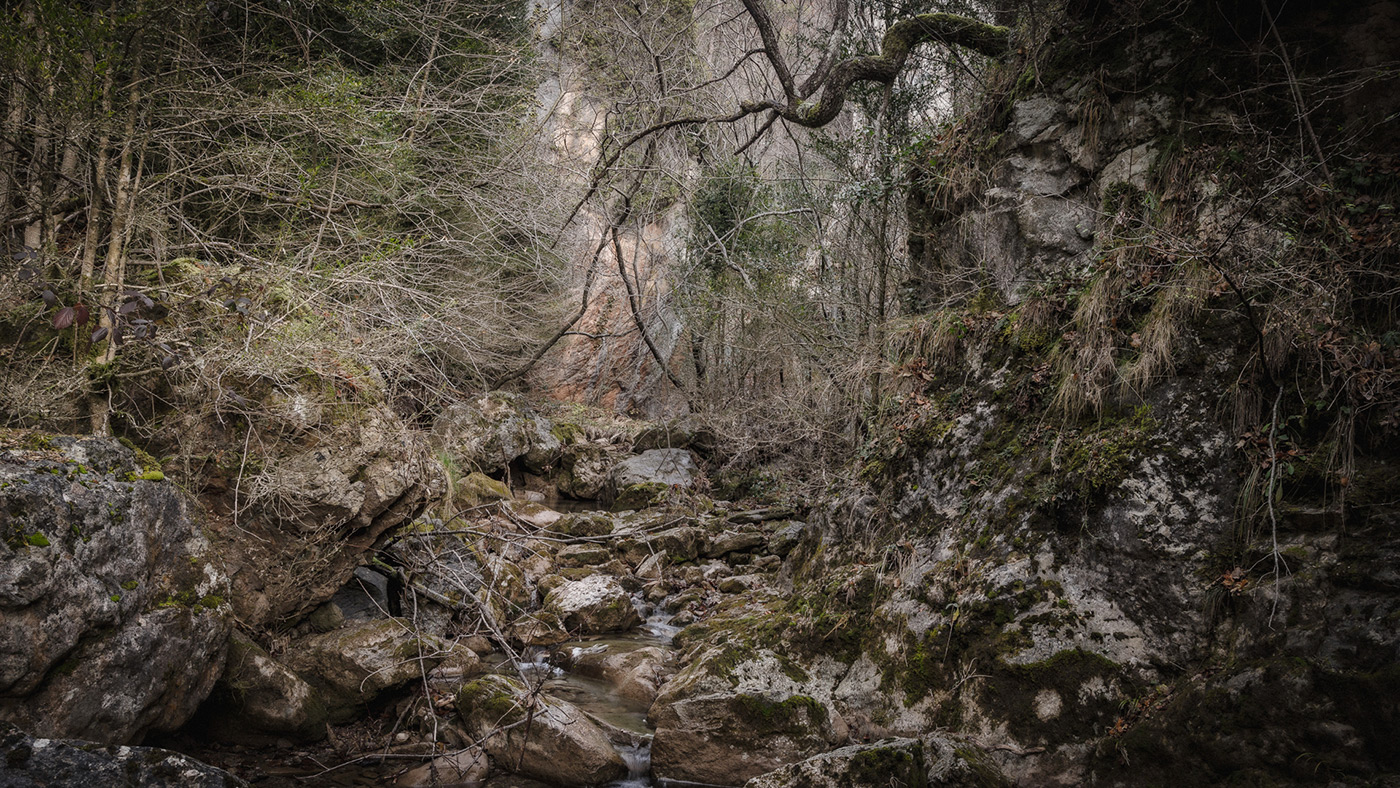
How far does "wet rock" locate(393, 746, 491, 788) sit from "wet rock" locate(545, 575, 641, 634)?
2.33m

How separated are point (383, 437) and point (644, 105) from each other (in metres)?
4.47

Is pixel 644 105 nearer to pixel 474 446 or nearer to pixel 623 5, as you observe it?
pixel 623 5

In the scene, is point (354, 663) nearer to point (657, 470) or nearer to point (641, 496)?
point (641, 496)

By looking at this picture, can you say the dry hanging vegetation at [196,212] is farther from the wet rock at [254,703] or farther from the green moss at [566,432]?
the green moss at [566,432]

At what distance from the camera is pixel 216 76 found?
A: 5.46 meters

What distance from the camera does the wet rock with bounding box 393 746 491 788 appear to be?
409cm

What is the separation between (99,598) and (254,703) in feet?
4.22

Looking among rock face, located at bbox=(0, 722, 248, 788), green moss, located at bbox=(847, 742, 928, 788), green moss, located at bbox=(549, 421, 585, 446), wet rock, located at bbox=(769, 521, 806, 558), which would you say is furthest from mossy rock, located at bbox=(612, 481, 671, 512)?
rock face, located at bbox=(0, 722, 248, 788)

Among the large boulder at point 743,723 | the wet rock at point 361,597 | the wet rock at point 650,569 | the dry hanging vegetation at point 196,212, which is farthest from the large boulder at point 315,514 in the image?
the wet rock at point 650,569

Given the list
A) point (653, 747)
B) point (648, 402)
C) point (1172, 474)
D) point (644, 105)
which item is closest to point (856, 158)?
point (644, 105)

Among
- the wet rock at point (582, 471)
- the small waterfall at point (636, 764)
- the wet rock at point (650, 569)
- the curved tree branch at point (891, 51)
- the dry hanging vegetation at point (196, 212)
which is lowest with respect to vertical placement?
the small waterfall at point (636, 764)

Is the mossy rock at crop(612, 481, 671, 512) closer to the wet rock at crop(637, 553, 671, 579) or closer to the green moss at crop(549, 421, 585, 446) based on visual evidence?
the green moss at crop(549, 421, 585, 446)

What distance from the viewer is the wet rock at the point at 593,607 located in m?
6.68

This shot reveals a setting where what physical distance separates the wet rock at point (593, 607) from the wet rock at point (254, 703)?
103 inches
